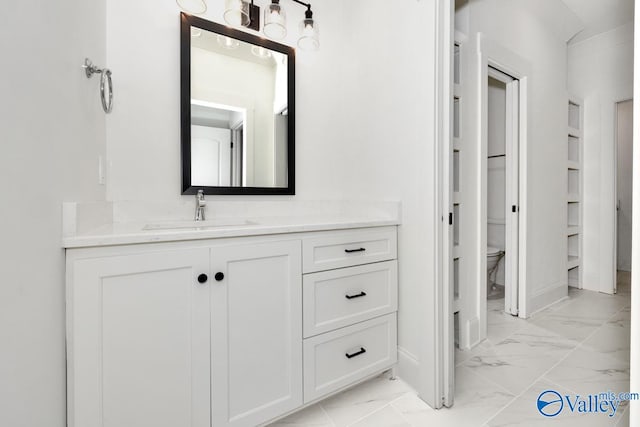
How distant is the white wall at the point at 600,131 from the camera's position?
293cm

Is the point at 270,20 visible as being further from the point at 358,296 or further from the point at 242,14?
the point at 358,296

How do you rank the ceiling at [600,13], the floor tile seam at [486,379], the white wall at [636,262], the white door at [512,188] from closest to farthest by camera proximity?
the white wall at [636,262] → the floor tile seam at [486,379] → the white door at [512,188] → the ceiling at [600,13]

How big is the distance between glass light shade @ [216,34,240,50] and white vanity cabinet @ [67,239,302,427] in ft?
3.92

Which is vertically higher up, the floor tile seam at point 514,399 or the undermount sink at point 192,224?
the undermount sink at point 192,224

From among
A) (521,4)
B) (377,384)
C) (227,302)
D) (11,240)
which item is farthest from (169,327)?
(521,4)

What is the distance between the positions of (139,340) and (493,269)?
2915 millimetres

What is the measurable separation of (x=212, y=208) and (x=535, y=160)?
2.63 metres

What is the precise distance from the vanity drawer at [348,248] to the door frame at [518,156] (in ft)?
2.69

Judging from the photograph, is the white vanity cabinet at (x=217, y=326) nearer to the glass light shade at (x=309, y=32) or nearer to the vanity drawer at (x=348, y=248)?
the vanity drawer at (x=348, y=248)

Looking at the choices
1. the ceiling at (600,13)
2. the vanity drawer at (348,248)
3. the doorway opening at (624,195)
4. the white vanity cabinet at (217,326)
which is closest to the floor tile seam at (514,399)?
the white vanity cabinet at (217,326)

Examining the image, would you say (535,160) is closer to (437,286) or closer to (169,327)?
(437,286)

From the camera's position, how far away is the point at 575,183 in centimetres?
313

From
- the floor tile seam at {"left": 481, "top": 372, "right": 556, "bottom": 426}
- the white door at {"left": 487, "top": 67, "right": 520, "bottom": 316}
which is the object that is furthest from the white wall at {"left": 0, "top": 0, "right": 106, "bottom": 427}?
the white door at {"left": 487, "top": 67, "right": 520, "bottom": 316}

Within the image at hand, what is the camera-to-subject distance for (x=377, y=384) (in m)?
1.57
